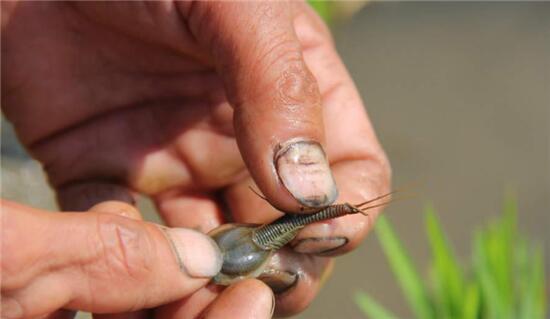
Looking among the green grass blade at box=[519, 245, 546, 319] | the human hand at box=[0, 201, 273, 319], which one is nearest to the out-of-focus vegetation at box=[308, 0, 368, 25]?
the green grass blade at box=[519, 245, 546, 319]

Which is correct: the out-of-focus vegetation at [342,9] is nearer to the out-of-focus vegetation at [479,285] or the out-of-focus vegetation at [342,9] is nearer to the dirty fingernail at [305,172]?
the out-of-focus vegetation at [479,285]

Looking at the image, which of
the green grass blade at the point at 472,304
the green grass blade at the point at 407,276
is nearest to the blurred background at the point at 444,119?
the green grass blade at the point at 407,276

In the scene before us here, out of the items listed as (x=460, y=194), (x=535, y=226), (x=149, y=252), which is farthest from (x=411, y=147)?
(x=149, y=252)

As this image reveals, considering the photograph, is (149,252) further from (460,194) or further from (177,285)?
(460,194)

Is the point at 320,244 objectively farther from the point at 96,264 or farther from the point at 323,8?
the point at 323,8

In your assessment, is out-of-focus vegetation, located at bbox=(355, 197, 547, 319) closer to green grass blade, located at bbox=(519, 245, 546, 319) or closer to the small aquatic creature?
green grass blade, located at bbox=(519, 245, 546, 319)

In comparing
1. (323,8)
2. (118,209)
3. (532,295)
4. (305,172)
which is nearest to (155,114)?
(118,209)
